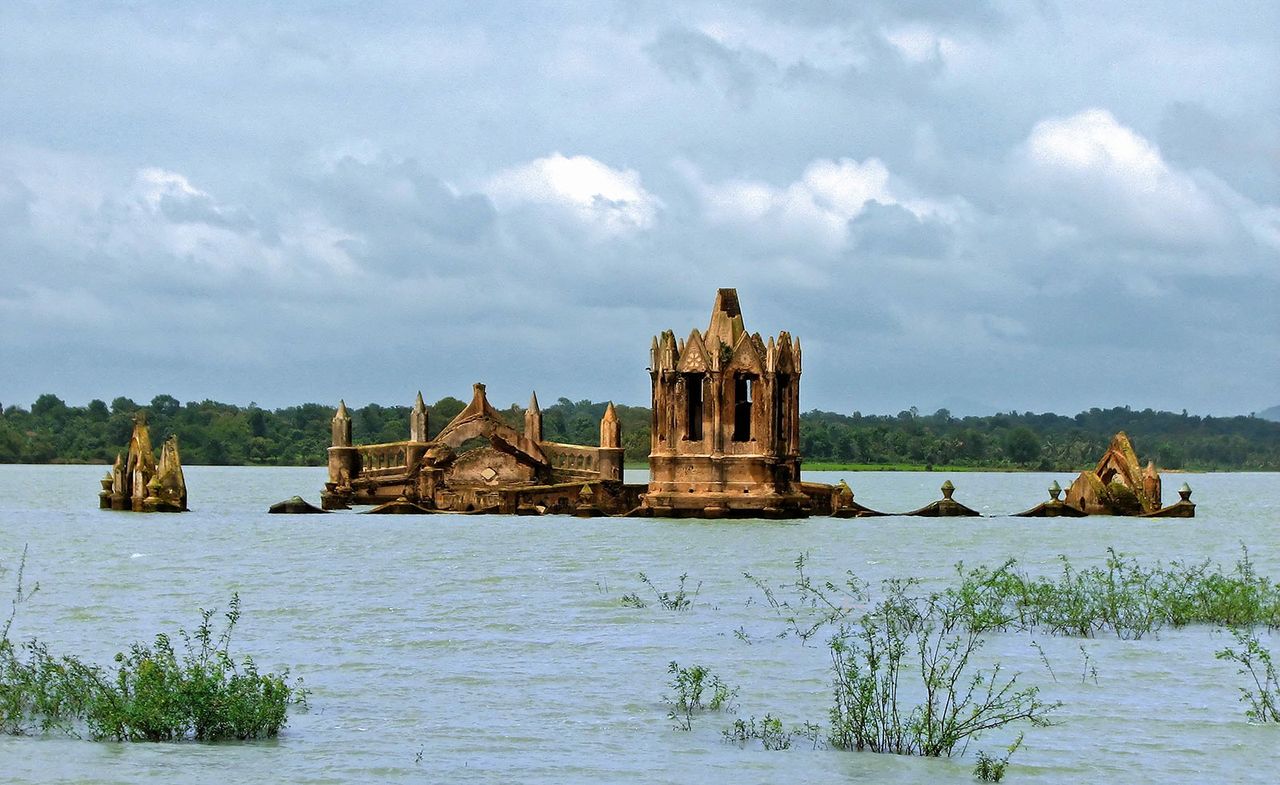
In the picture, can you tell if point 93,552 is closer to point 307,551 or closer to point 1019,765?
point 307,551

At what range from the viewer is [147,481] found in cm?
6250

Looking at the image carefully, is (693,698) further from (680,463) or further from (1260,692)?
(680,463)

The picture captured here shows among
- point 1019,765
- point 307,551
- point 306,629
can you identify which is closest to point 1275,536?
point 307,551

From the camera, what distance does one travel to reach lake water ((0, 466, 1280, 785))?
16844 mm

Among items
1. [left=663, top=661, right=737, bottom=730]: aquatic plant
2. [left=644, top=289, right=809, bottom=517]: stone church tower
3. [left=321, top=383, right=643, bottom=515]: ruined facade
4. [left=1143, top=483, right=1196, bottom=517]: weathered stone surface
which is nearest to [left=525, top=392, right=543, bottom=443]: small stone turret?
[left=321, top=383, right=643, bottom=515]: ruined facade

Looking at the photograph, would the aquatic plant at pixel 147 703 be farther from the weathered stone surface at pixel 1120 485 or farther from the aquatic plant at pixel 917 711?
the weathered stone surface at pixel 1120 485

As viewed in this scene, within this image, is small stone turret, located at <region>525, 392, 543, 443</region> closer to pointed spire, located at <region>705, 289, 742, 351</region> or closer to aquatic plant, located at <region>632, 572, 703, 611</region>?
pointed spire, located at <region>705, 289, 742, 351</region>

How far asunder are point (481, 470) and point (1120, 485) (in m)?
22.6

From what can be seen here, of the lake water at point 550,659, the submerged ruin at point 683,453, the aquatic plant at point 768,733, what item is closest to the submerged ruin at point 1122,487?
the submerged ruin at point 683,453

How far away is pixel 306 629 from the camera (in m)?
27.0

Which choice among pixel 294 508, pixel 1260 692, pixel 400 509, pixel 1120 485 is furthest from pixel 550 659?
pixel 294 508

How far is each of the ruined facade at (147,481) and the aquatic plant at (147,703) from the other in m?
43.3

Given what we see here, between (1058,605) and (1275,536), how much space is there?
1502 inches

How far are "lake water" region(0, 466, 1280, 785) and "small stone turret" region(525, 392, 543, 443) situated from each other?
52.7ft
